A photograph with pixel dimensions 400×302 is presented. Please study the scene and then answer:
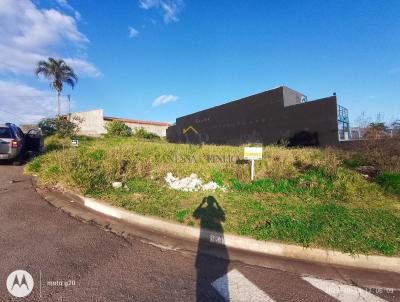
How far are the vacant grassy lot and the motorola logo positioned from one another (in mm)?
2033

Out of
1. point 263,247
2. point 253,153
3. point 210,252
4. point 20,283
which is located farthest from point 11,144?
point 263,247

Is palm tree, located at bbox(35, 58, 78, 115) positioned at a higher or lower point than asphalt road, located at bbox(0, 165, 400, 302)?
higher

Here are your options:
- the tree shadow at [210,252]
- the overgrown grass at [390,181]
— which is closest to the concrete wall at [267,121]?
the overgrown grass at [390,181]

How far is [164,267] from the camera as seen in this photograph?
3068mm

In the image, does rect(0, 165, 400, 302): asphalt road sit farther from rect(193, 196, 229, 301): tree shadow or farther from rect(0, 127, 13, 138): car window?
rect(0, 127, 13, 138): car window

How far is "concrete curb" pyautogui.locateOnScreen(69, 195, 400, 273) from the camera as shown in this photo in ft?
11.1

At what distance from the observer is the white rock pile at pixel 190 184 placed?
6.22 metres

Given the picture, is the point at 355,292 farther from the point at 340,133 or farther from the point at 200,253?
the point at 340,133

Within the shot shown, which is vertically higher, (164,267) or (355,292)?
(164,267)

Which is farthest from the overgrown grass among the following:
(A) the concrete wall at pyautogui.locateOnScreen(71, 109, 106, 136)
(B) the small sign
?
(A) the concrete wall at pyautogui.locateOnScreen(71, 109, 106, 136)

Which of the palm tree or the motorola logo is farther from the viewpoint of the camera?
the palm tree

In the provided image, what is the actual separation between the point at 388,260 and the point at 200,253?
2678 mm

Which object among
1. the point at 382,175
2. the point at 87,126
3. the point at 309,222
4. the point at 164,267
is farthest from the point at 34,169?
the point at 87,126

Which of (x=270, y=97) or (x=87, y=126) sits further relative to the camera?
(x=87, y=126)
